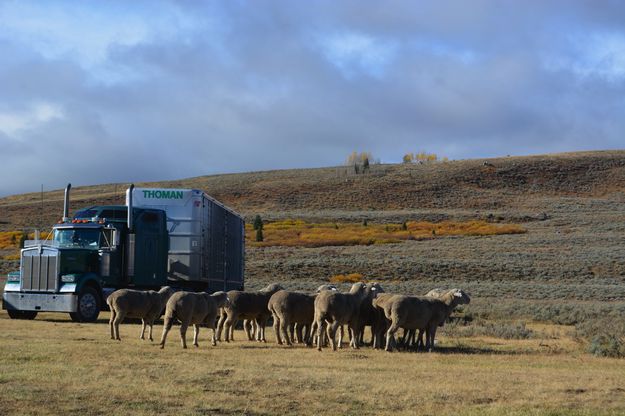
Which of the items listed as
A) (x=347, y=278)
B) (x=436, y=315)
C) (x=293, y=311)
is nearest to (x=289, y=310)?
(x=293, y=311)

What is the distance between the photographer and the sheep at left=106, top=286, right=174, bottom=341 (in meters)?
21.6

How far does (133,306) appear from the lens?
2205 centimetres

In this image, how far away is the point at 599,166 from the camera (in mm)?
129250

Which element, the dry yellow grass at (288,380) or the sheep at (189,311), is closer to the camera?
the dry yellow grass at (288,380)

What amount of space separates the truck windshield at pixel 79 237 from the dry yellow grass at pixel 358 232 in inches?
1721

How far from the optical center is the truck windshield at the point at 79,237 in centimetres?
2814

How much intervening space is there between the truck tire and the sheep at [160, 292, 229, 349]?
282 inches

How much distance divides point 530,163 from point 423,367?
397ft

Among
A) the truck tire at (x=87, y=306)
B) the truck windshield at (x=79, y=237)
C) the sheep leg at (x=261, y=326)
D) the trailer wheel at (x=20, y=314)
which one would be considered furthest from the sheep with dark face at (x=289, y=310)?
the trailer wheel at (x=20, y=314)

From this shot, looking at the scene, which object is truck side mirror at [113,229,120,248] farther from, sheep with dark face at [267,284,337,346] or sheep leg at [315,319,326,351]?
sheep leg at [315,319,326,351]

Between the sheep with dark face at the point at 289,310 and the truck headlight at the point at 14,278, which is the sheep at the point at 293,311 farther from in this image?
the truck headlight at the point at 14,278

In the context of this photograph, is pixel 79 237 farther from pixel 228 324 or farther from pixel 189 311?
pixel 189 311

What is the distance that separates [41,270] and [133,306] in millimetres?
6613

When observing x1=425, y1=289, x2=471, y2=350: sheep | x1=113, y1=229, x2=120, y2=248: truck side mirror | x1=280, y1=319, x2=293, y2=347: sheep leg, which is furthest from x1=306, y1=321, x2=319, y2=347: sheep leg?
x1=113, y1=229, x2=120, y2=248: truck side mirror
